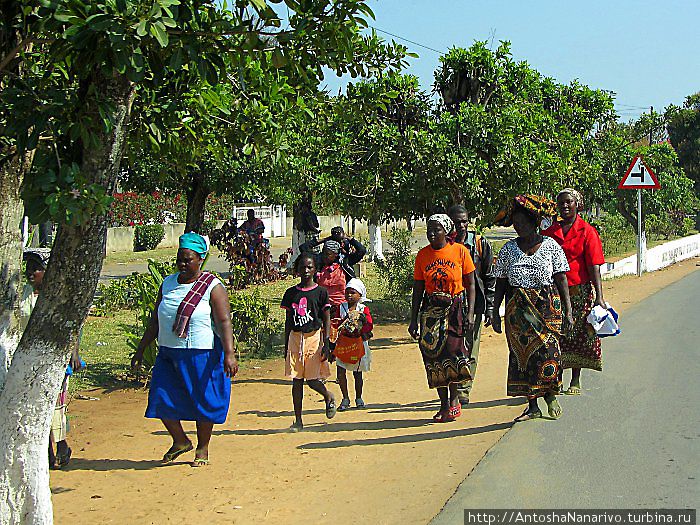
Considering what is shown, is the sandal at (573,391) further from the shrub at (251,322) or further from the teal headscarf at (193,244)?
the shrub at (251,322)

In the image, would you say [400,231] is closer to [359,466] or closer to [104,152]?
[359,466]

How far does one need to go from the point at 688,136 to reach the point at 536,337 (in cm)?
4832

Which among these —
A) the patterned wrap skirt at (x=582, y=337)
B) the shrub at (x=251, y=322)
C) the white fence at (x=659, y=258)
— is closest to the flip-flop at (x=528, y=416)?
the patterned wrap skirt at (x=582, y=337)

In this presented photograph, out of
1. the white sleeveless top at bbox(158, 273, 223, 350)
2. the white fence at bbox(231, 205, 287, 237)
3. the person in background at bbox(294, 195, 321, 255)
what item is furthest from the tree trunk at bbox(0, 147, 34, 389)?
the white fence at bbox(231, 205, 287, 237)

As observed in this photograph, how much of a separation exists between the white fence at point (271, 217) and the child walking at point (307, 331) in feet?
120

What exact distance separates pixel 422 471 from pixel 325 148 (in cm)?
695

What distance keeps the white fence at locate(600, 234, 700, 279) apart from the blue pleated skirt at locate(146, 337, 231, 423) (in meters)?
17.0

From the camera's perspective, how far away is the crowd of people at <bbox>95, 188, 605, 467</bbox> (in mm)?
6754

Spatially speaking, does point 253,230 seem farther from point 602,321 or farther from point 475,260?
point 602,321

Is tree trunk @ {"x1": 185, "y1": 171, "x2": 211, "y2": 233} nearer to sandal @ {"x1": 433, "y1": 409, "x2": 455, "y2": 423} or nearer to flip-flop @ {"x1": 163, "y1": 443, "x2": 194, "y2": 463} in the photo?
sandal @ {"x1": 433, "y1": 409, "x2": 455, "y2": 423}

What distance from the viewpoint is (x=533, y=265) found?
7590 mm

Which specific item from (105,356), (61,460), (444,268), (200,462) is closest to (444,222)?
(444,268)

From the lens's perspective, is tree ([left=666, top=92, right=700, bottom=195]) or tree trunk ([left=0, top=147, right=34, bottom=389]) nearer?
tree trunk ([left=0, top=147, right=34, bottom=389])

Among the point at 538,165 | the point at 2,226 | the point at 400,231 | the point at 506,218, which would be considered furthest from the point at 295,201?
the point at 2,226
